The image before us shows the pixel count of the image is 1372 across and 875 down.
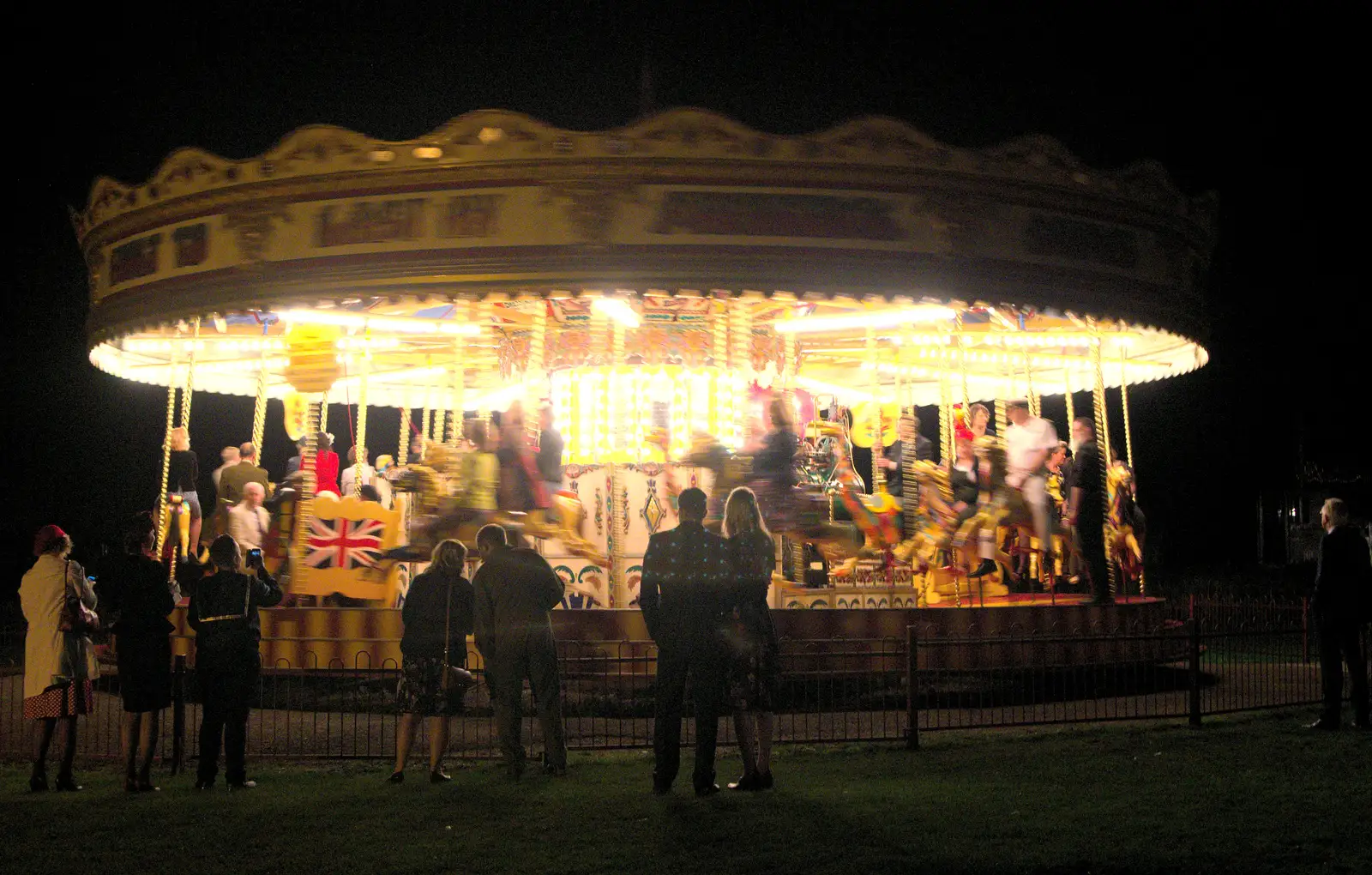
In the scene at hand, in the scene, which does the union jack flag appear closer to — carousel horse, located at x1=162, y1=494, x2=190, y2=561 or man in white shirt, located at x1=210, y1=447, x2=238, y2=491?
man in white shirt, located at x1=210, y1=447, x2=238, y2=491

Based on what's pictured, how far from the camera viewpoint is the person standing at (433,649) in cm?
794

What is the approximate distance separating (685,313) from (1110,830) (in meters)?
7.80

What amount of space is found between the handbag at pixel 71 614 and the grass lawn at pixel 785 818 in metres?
0.92

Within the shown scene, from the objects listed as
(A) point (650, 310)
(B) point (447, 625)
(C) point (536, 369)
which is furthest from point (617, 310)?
(B) point (447, 625)

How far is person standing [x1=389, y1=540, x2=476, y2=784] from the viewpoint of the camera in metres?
7.94

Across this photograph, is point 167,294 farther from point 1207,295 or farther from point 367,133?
point 1207,295

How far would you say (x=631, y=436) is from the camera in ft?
42.0

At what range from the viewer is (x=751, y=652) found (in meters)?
7.40

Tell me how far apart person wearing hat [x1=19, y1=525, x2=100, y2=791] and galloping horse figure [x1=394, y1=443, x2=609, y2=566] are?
3410 mm

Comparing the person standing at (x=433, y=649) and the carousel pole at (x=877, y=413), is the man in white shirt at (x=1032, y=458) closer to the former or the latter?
the carousel pole at (x=877, y=413)

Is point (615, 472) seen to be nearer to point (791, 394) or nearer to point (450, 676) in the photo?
point (791, 394)

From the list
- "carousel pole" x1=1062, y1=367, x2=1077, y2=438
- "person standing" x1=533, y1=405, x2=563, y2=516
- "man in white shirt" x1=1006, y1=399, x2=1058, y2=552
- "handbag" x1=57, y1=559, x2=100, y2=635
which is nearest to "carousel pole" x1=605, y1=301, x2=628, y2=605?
"person standing" x1=533, y1=405, x2=563, y2=516

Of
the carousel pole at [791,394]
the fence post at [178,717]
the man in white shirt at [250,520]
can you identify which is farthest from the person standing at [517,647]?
the man in white shirt at [250,520]

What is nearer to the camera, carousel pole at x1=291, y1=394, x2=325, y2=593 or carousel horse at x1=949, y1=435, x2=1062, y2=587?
carousel pole at x1=291, y1=394, x2=325, y2=593
